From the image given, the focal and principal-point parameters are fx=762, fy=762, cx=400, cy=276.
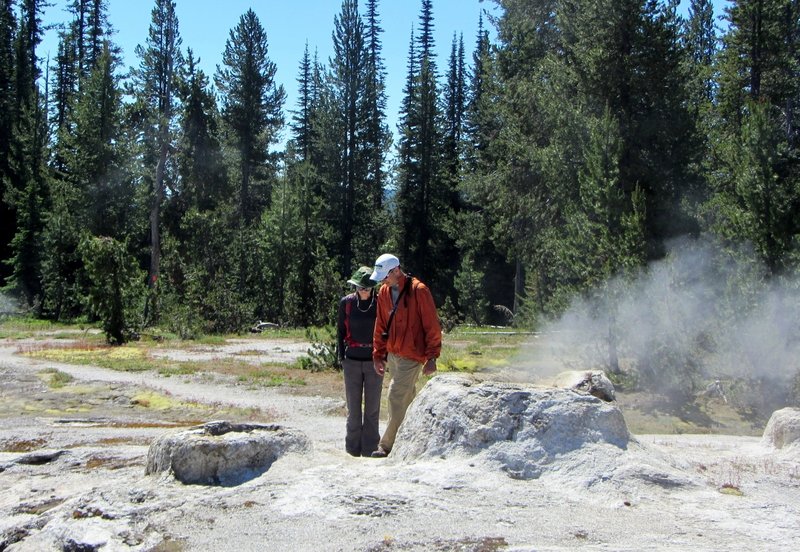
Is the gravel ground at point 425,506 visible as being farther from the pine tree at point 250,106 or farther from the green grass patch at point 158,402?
the pine tree at point 250,106

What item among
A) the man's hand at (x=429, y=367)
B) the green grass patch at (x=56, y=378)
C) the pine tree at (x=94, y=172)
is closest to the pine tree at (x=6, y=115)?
the pine tree at (x=94, y=172)

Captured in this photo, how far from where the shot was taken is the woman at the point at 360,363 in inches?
276

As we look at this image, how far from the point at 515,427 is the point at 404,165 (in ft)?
141

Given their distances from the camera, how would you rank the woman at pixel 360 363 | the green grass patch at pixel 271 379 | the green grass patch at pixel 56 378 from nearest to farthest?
the woman at pixel 360 363 → the green grass patch at pixel 56 378 → the green grass patch at pixel 271 379

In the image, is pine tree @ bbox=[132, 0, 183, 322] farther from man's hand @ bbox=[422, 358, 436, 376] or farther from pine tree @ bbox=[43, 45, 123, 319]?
man's hand @ bbox=[422, 358, 436, 376]

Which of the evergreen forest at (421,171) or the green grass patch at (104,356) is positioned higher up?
the evergreen forest at (421,171)

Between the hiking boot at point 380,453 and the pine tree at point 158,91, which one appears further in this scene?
the pine tree at point 158,91

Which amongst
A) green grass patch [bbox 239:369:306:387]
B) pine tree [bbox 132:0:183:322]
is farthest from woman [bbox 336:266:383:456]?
pine tree [bbox 132:0:183:322]

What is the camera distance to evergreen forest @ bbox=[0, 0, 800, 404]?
53.4 feet

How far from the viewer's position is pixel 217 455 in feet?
18.3

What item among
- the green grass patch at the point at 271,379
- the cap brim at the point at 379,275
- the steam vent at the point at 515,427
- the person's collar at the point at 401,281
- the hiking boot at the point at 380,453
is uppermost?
the cap brim at the point at 379,275

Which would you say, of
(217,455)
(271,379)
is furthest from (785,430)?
(271,379)

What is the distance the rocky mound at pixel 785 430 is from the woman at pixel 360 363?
375 centimetres

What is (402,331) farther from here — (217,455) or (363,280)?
(217,455)
